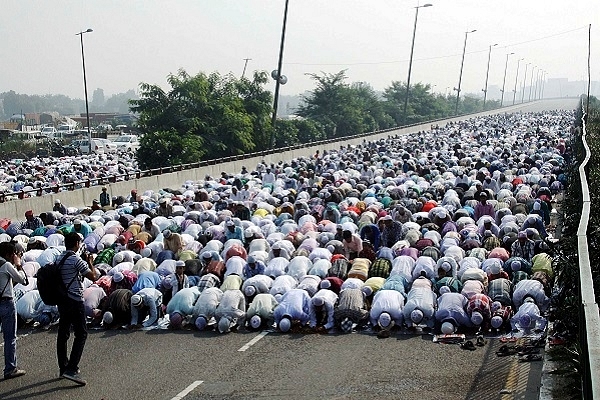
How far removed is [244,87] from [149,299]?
1661 inches

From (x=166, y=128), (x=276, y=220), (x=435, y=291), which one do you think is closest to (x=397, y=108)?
(x=166, y=128)

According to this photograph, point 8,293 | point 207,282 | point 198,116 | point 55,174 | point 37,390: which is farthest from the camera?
point 198,116

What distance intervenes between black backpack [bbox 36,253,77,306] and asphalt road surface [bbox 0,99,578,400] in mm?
1172

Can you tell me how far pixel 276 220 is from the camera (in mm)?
20828

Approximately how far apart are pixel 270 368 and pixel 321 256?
5113 mm

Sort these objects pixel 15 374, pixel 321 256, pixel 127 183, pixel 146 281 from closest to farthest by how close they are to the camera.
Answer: pixel 15 374 < pixel 146 281 < pixel 321 256 < pixel 127 183

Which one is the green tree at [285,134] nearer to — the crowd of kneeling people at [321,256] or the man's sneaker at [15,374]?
the crowd of kneeling people at [321,256]

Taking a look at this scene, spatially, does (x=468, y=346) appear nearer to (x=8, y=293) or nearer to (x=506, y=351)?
(x=506, y=351)

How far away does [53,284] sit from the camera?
9.16 meters

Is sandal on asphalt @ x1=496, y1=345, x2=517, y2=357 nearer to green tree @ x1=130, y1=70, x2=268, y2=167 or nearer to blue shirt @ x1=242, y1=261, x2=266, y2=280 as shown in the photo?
blue shirt @ x1=242, y1=261, x2=266, y2=280

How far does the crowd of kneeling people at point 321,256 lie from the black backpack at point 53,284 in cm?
371

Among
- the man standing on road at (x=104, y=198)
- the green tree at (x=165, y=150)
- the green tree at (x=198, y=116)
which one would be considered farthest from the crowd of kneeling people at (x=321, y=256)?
the green tree at (x=198, y=116)

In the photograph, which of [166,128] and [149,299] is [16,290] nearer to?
[149,299]

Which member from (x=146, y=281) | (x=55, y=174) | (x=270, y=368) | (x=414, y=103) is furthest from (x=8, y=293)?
(x=414, y=103)
